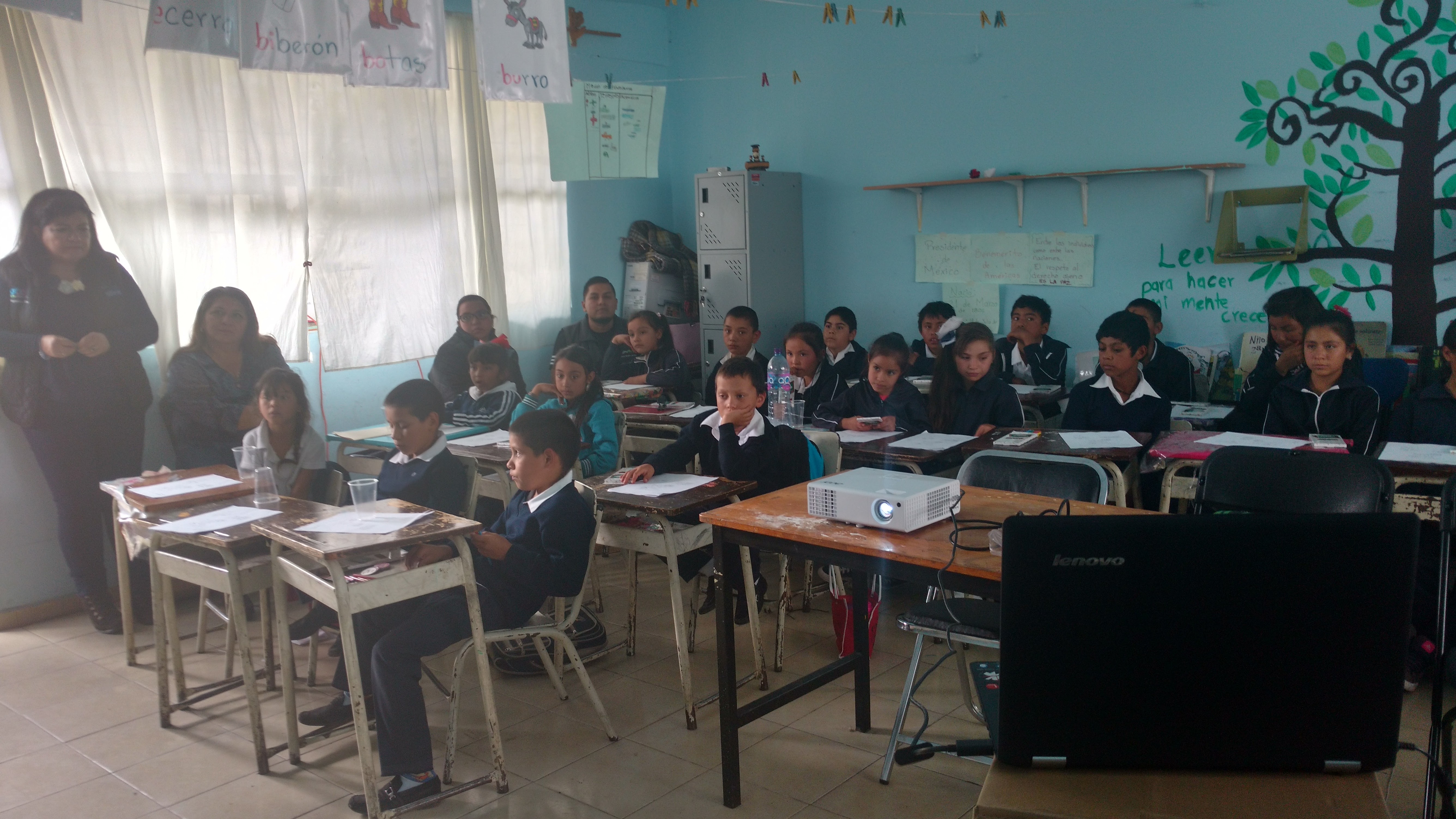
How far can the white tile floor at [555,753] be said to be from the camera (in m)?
2.45

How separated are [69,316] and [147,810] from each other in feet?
7.25

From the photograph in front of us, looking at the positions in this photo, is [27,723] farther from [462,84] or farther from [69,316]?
[462,84]

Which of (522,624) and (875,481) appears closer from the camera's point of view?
(875,481)

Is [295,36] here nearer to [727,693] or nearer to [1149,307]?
[727,693]

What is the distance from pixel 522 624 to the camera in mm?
2705

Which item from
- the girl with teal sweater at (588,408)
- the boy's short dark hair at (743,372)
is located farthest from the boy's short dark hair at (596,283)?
the boy's short dark hair at (743,372)

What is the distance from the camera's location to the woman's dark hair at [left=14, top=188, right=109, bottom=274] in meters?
3.79

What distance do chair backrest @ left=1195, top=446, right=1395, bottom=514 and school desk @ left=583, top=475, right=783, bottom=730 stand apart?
4.11 feet

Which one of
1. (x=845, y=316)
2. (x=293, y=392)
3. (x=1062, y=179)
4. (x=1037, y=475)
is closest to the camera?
(x=1037, y=475)

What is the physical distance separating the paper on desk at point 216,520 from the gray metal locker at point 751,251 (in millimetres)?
3742

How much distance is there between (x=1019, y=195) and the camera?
222 inches

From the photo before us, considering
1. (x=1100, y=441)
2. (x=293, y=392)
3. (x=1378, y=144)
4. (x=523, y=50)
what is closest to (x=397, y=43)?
(x=523, y=50)

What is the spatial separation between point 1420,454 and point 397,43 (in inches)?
142

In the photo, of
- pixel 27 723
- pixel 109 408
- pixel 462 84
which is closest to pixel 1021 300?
pixel 462 84
